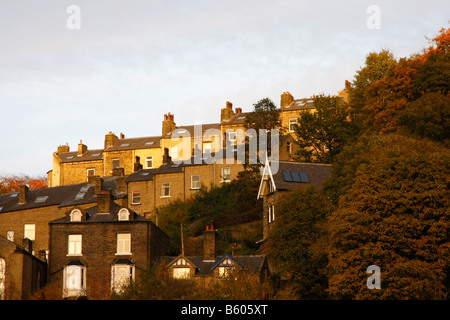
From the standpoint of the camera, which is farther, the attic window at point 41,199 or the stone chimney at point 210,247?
the attic window at point 41,199

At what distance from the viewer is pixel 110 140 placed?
10031cm

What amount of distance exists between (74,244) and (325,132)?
28.9 meters

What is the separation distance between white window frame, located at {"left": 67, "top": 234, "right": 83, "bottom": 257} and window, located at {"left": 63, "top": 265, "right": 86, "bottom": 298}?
146 centimetres

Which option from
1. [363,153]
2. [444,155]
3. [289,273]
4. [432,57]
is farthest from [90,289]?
[432,57]

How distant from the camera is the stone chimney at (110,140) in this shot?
100 m

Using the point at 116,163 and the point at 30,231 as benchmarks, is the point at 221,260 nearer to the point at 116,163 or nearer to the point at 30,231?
the point at 30,231

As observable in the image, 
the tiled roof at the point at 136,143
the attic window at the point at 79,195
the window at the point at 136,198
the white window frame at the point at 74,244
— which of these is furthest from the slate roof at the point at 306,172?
the tiled roof at the point at 136,143

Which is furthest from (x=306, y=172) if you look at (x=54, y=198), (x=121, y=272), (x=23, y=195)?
(x=23, y=195)

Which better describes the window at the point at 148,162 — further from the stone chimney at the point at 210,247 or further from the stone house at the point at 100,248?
the stone chimney at the point at 210,247

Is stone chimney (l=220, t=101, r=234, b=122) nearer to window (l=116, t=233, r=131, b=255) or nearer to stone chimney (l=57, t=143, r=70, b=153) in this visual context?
stone chimney (l=57, t=143, r=70, b=153)

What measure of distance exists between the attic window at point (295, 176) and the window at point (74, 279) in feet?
56.7

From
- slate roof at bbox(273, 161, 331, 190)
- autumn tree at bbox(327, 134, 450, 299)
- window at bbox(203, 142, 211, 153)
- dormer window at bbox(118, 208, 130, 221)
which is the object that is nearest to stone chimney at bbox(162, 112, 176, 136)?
window at bbox(203, 142, 211, 153)

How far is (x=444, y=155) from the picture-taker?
47.8 metres

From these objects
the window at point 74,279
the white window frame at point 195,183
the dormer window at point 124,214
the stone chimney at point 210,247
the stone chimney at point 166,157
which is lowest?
the window at point 74,279
